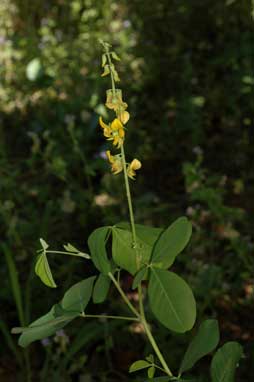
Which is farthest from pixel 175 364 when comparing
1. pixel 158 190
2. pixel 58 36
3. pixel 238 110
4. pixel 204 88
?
pixel 58 36

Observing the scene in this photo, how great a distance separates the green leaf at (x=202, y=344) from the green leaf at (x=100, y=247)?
8.4 inches

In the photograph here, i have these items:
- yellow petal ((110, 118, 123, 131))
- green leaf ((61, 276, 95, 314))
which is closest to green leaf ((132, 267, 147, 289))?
green leaf ((61, 276, 95, 314))

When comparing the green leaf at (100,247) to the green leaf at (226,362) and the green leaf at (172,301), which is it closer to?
the green leaf at (172,301)

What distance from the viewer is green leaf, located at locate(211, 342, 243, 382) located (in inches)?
43.7

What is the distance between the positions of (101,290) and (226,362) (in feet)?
0.87

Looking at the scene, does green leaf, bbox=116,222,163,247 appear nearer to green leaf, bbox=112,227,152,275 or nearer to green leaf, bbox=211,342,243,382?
green leaf, bbox=112,227,152,275

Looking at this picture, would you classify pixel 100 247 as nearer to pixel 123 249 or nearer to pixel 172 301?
pixel 123 249

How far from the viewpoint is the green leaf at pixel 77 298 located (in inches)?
46.9

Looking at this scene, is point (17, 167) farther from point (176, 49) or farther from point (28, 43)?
point (176, 49)

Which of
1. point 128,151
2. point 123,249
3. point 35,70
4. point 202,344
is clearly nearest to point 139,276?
point 123,249

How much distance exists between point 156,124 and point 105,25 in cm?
98

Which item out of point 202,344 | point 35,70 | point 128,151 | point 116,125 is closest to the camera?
point 116,125

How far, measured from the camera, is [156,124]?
3.36 meters

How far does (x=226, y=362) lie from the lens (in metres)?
1.12
